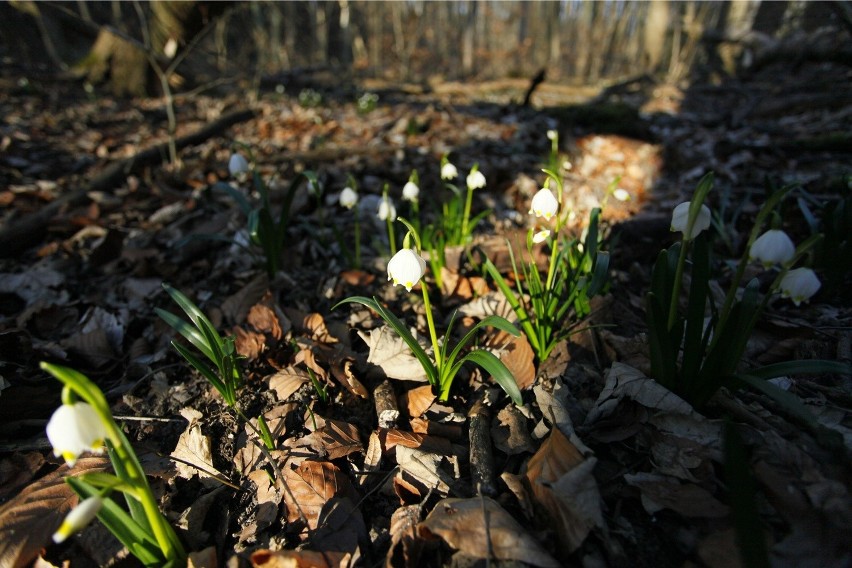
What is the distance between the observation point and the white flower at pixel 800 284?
1.25m

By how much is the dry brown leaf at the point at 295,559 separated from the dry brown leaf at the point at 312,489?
12cm

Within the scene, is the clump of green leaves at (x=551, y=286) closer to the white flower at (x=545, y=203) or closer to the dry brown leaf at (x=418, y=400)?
the white flower at (x=545, y=203)

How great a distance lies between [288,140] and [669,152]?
13.3ft

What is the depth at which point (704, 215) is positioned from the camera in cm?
124

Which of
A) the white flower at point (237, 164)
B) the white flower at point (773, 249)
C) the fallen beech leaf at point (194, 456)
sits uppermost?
the white flower at point (773, 249)

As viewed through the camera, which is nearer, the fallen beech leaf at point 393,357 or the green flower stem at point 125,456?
the green flower stem at point 125,456

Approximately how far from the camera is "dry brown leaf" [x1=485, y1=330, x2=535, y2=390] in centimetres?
164

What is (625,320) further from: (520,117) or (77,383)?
(520,117)

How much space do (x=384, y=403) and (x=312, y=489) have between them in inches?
15.4

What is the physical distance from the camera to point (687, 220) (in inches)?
48.6

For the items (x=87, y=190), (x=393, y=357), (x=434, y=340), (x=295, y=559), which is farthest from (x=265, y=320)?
(x=87, y=190)

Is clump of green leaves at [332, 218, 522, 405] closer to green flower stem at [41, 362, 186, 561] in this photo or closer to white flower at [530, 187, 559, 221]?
white flower at [530, 187, 559, 221]

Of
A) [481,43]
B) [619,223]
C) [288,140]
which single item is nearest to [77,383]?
[619,223]

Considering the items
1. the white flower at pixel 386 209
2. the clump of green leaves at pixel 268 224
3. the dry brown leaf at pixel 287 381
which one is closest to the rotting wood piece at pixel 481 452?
the dry brown leaf at pixel 287 381
